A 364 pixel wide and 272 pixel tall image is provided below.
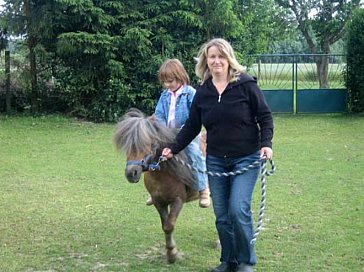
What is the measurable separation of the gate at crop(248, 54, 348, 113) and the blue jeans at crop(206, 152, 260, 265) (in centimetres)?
1241

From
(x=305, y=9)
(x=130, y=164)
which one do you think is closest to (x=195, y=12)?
(x=130, y=164)

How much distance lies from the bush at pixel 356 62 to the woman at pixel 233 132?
12313 millimetres

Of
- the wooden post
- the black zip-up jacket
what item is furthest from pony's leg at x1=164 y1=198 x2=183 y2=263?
the wooden post

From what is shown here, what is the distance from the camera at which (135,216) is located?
635cm

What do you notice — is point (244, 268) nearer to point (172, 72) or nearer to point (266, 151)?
point (266, 151)

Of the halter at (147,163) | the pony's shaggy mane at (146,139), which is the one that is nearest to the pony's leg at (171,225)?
the pony's shaggy mane at (146,139)

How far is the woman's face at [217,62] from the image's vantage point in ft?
13.7

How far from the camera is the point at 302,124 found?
14508 millimetres

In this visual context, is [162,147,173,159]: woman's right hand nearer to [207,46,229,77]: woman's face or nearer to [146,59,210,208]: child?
[146,59,210,208]: child

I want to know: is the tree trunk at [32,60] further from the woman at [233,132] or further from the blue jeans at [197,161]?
the woman at [233,132]

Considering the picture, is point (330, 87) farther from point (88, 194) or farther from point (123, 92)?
point (88, 194)

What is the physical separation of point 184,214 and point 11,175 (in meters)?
3.32

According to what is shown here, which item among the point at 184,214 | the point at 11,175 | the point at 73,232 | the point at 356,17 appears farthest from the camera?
the point at 356,17

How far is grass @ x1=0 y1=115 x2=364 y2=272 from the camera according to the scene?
496 centimetres
